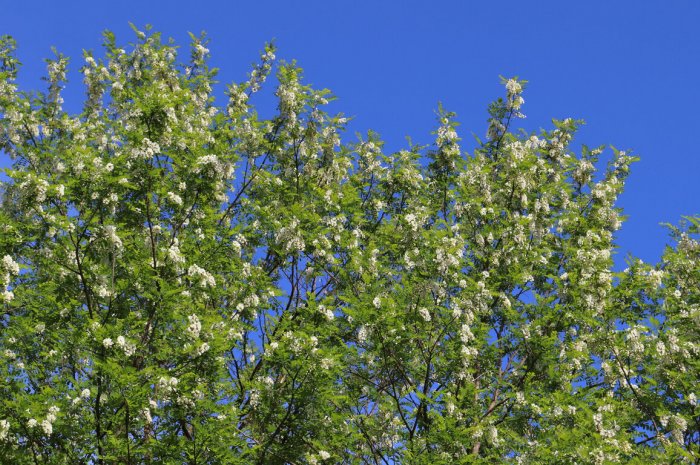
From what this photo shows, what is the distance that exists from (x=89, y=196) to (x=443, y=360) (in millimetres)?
7556

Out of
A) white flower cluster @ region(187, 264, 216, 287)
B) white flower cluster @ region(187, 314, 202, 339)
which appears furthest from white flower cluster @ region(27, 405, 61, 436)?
white flower cluster @ region(187, 264, 216, 287)

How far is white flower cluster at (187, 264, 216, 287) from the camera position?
13.8 metres

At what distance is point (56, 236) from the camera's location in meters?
14.6

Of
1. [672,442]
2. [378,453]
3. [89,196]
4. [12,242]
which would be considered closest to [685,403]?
[672,442]

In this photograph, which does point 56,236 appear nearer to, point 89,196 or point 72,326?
point 89,196

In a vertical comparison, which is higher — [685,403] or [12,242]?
[12,242]

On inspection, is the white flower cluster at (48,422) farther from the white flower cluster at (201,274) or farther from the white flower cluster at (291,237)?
the white flower cluster at (291,237)

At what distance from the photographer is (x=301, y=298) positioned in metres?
17.5

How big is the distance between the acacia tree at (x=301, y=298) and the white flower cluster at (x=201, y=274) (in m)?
0.05

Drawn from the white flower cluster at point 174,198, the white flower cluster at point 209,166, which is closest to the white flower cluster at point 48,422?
the white flower cluster at point 174,198

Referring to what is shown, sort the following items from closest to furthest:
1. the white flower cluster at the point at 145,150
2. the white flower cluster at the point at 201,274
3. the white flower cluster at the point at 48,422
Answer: the white flower cluster at the point at 48,422 < the white flower cluster at the point at 201,274 < the white flower cluster at the point at 145,150

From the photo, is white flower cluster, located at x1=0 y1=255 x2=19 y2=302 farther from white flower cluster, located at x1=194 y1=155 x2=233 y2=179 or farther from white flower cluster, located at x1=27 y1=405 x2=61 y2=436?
white flower cluster, located at x1=194 y1=155 x2=233 y2=179

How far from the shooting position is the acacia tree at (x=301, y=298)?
13016mm

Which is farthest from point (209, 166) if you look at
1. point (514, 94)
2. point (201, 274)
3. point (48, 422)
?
point (514, 94)
